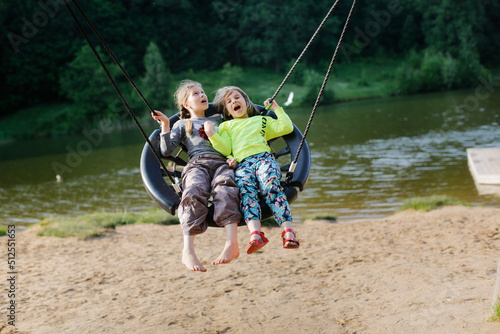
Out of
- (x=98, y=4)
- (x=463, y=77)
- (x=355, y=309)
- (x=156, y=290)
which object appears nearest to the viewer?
(x=355, y=309)

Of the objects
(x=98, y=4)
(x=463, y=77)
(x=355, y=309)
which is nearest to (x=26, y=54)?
(x=98, y=4)

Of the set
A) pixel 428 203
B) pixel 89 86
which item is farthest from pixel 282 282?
pixel 89 86

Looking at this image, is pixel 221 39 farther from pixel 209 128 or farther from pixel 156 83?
pixel 209 128

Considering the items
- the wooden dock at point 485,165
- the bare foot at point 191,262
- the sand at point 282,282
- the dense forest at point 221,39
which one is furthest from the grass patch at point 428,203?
the dense forest at point 221,39

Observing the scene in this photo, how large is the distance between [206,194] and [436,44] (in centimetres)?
4266

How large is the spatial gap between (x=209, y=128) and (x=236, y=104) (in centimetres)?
36

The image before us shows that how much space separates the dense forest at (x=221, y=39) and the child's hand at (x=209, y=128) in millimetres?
31111

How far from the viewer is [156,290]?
554cm

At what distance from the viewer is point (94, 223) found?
8.62m

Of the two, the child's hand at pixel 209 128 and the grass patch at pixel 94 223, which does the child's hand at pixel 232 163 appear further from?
the grass patch at pixel 94 223

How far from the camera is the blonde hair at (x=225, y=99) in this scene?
3578 millimetres

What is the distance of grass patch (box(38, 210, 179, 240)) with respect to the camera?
808 centimetres

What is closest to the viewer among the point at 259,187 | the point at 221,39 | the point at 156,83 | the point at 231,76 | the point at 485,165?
the point at 259,187

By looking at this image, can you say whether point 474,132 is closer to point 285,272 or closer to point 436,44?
point 285,272
